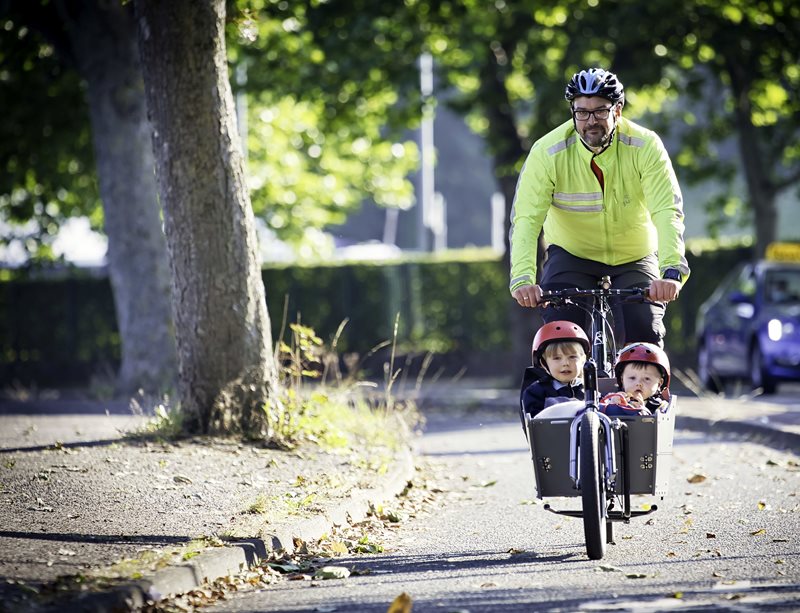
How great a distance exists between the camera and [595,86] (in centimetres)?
680

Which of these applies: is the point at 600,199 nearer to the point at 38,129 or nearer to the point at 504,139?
the point at 504,139

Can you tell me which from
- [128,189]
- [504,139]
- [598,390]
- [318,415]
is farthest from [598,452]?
[504,139]

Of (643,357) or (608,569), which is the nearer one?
(608,569)

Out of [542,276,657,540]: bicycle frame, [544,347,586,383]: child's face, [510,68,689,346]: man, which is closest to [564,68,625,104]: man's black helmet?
[510,68,689,346]: man

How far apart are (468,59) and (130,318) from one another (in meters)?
5.85

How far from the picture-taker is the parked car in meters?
17.3

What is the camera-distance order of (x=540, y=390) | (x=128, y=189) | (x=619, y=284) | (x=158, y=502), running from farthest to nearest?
1. (x=128, y=189)
2. (x=158, y=502)
3. (x=619, y=284)
4. (x=540, y=390)

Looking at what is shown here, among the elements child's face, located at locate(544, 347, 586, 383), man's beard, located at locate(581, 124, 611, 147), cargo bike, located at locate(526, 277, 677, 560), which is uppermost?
man's beard, located at locate(581, 124, 611, 147)

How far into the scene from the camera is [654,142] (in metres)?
7.10

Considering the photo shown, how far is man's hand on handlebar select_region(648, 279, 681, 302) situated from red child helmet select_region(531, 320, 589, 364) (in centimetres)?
45

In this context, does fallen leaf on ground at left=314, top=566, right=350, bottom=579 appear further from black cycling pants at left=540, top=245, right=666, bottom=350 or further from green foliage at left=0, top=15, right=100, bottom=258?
green foliage at left=0, top=15, right=100, bottom=258

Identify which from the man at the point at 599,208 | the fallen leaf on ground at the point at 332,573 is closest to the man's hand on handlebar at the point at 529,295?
the man at the point at 599,208

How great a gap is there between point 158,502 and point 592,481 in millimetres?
2675

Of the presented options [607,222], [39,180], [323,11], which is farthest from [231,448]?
[39,180]
